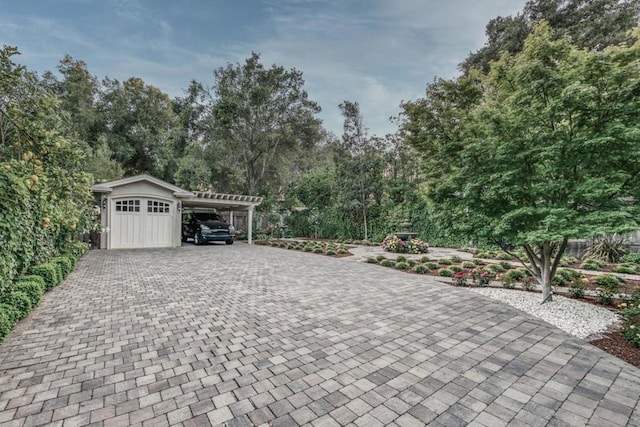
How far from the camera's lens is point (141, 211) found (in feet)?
38.8

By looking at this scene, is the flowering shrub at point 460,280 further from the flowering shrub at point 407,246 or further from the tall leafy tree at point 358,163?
the tall leafy tree at point 358,163

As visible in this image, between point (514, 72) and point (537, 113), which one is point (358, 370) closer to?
point (537, 113)

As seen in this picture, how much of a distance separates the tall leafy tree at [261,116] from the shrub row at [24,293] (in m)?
13.8

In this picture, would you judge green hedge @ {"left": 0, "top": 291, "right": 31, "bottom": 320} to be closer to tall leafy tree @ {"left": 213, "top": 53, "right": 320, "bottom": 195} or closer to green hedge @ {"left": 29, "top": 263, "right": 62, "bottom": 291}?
green hedge @ {"left": 29, "top": 263, "right": 62, "bottom": 291}

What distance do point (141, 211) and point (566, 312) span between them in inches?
535

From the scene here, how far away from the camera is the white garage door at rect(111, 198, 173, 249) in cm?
1134

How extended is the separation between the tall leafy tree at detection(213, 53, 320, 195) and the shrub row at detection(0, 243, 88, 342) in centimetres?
1378

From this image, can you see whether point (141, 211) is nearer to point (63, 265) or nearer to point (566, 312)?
point (63, 265)

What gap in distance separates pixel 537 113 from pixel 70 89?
24.6 meters

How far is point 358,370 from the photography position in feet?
8.30

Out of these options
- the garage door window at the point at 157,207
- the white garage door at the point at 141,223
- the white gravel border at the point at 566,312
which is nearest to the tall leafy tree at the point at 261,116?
the garage door window at the point at 157,207

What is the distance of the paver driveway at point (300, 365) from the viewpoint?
196 cm

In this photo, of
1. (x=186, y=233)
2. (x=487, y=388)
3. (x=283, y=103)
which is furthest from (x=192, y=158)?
(x=487, y=388)

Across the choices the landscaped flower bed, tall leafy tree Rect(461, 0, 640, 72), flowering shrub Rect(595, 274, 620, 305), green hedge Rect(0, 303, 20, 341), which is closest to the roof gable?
the landscaped flower bed
